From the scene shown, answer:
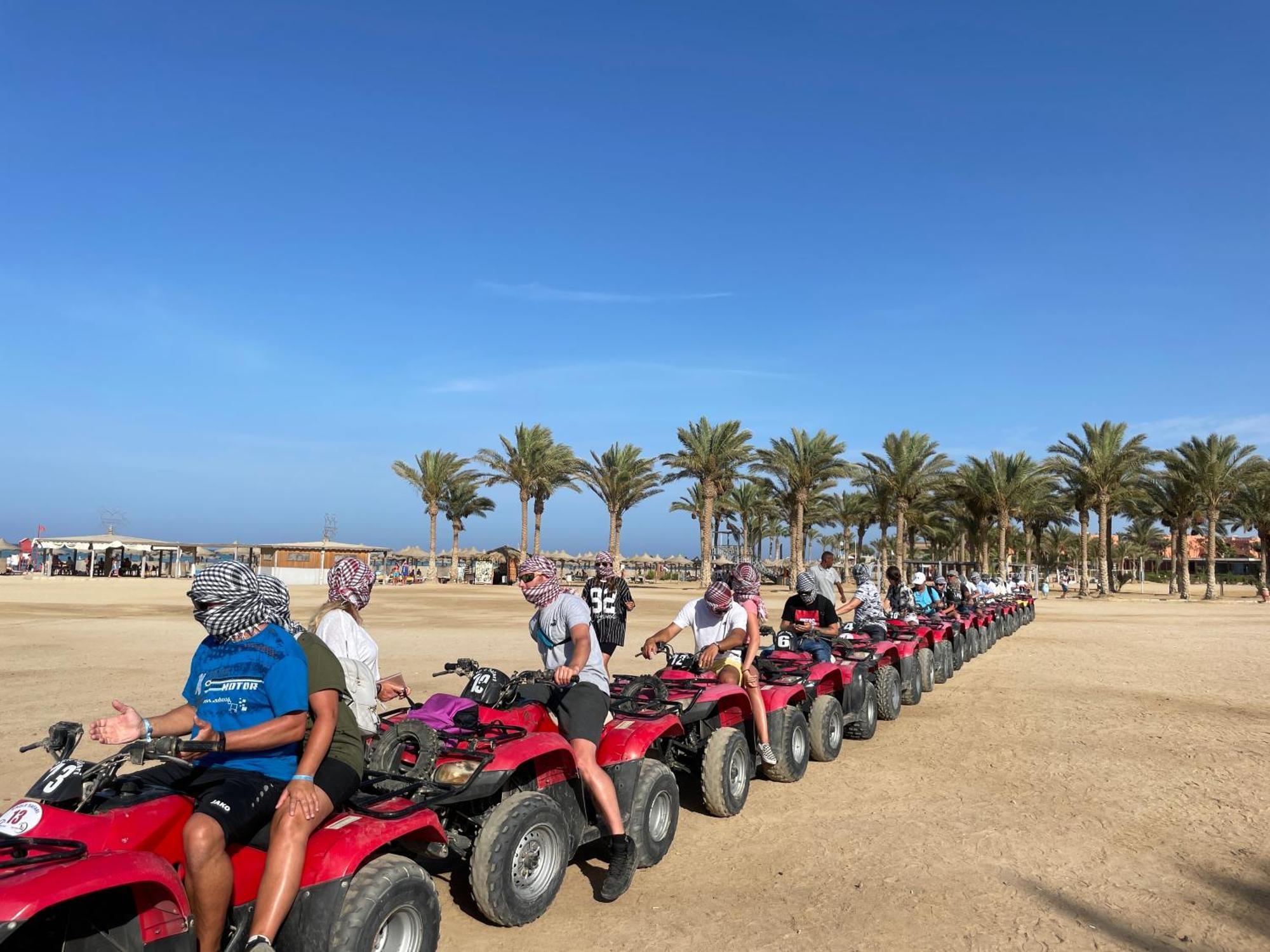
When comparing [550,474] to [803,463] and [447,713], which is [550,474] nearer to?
[803,463]

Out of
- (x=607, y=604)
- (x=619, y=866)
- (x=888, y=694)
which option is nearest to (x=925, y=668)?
(x=888, y=694)

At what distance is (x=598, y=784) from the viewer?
4414 millimetres

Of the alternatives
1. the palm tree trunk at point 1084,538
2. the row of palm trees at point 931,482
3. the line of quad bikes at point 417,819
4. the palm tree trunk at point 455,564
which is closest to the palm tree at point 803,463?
the row of palm trees at point 931,482

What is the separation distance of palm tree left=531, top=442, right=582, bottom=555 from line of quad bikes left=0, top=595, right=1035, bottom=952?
3889 cm

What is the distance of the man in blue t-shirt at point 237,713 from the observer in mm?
2902

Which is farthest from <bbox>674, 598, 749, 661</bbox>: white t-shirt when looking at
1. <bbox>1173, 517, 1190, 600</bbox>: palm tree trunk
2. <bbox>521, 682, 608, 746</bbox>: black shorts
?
<bbox>1173, 517, 1190, 600</bbox>: palm tree trunk

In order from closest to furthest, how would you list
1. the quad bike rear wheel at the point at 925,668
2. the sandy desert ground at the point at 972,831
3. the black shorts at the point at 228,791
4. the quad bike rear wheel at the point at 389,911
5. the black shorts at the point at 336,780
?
1. the black shorts at the point at 228,791
2. the quad bike rear wheel at the point at 389,911
3. the black shorts at the point at 336,780
4. the sandy desert ground at the point at 972,831
5. the quad bike rear wheel at the point at 925,668

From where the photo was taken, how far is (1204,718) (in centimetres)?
966

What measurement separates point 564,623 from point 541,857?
3.82 ft

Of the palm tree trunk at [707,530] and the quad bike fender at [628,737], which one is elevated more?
the palm tree trunk at [707,530]

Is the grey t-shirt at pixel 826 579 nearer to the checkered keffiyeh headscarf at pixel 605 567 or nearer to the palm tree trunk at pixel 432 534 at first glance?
the checkered keffiyeh headscarf at pixel 605 567

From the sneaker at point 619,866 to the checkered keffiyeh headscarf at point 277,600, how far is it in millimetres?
2010

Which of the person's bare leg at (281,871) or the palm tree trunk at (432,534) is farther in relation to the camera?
the palm tree trunk at (432,534)

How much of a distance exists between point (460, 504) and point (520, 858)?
53721mm
